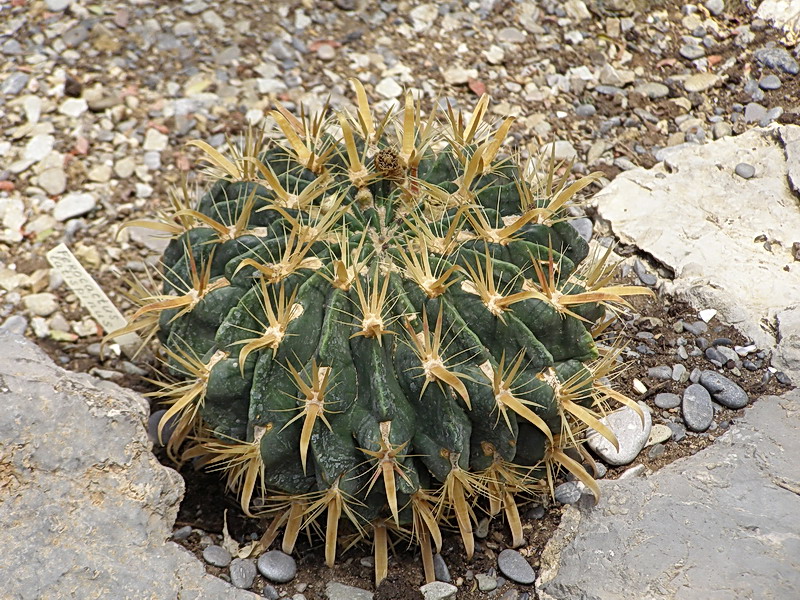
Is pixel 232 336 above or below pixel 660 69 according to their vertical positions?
above

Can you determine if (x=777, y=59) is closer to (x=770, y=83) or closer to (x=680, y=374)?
(x=770, y=83)

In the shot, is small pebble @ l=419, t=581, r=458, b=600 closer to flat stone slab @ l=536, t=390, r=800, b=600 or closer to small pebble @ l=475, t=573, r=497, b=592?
small pebble @ l=475, t=573, r=497, b=592

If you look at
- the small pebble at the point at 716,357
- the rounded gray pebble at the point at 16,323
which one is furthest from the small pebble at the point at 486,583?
the rounded gray pebble at the point at 16,323

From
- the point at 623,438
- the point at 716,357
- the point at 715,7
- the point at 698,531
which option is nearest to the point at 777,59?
the point at 715,7

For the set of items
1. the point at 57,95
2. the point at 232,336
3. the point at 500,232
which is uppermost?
the point at 500,232

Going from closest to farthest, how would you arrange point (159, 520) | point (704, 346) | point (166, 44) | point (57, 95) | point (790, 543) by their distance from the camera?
point (790, 543) → point (159, 520) → point (704, 346) → point (57, 95) → point (166, 44)

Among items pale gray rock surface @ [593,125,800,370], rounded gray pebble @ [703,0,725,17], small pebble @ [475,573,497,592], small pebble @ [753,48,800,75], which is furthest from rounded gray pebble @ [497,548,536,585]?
rounded gray pebble @ [703,0,725,17]

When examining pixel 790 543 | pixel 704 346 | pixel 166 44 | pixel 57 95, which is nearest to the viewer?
pixel 790 543

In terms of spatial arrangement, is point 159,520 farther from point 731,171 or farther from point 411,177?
point 731,171

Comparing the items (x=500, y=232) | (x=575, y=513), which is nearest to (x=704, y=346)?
(x=575, y=513)

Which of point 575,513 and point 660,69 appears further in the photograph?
point 660,69
